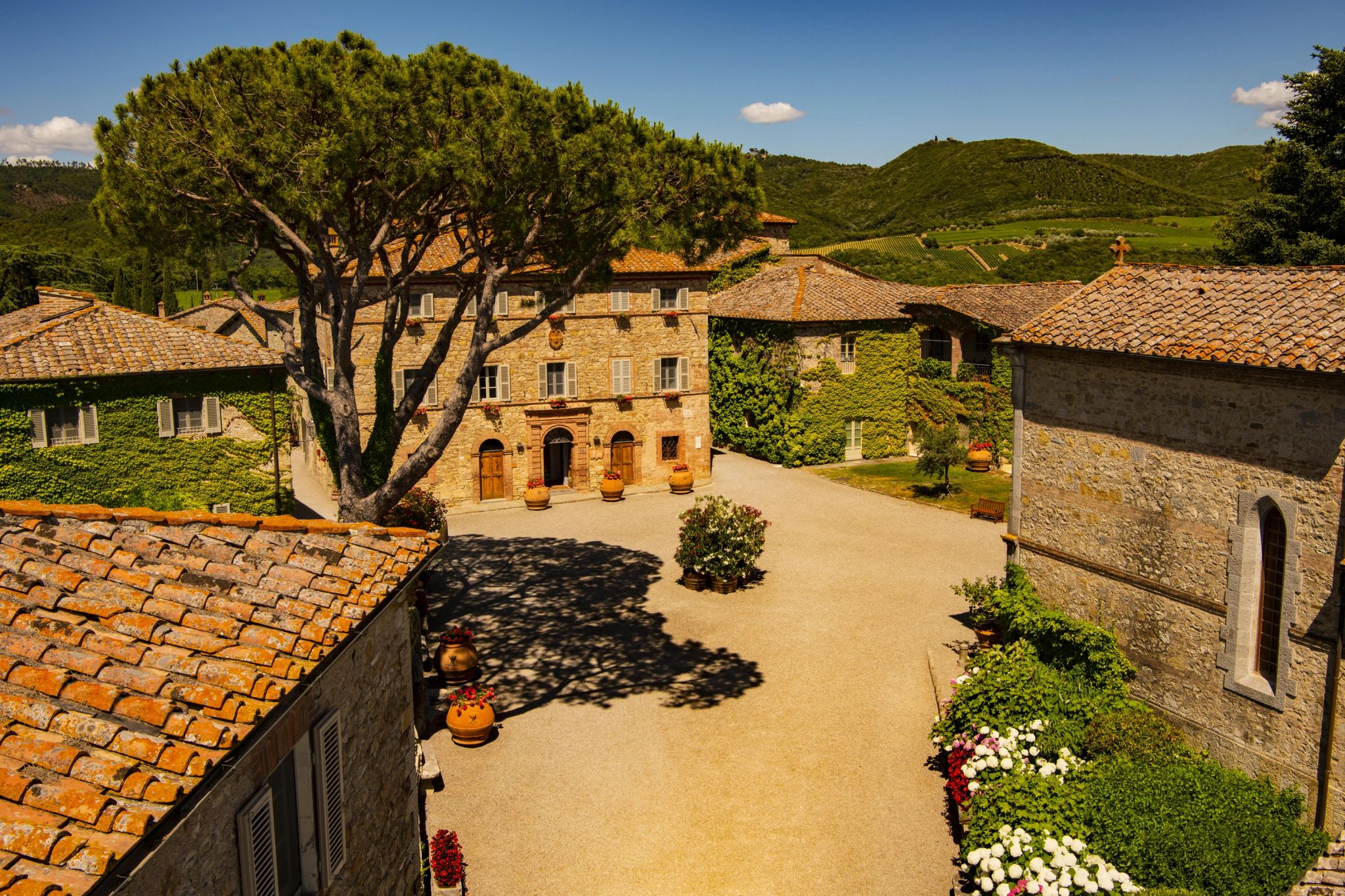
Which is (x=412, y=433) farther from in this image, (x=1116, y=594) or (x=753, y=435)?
(x=1116, y=594)

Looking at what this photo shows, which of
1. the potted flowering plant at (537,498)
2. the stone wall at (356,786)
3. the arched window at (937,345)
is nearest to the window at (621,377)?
the potted flowering plant at (537,498)

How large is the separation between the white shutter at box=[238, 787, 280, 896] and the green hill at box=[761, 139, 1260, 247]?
7386cm

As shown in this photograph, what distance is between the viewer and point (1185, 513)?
13.0 metres

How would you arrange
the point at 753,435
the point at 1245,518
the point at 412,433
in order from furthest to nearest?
the point at 753,435
the point at 412,433
the point at 1245,518

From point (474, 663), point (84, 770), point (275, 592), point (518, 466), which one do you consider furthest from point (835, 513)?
point (84, 770)

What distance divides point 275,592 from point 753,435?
1201 inches

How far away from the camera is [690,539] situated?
878 inches

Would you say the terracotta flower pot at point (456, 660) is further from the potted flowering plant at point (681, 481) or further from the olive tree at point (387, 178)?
the potted flowering plant at point (681, 481)

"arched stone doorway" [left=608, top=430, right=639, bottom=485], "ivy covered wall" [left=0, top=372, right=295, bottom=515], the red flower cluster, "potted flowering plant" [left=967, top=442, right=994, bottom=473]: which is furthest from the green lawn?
the red flower cluster

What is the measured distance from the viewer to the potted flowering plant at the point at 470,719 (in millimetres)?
14617

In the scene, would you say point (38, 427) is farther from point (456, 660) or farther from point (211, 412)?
point (456, 660)

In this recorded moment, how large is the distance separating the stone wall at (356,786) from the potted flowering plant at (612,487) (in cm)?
2114

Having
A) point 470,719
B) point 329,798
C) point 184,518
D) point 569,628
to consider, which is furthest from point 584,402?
point 329,798

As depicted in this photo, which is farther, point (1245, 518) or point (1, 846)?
point (1245, 518)
